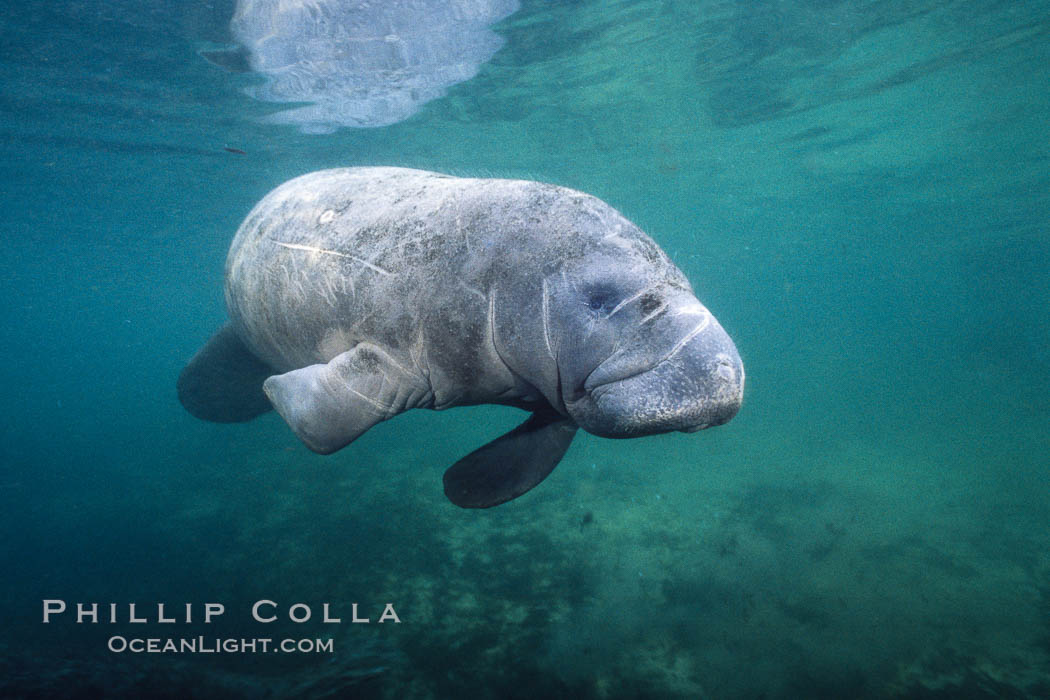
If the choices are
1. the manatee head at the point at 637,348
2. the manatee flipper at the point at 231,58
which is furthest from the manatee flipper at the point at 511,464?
the manatee flipper at the point at 231,58

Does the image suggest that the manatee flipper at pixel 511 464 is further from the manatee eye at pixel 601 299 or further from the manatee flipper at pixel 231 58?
the manatee flipper at pixel 231 58

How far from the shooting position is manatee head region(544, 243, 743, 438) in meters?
1.79

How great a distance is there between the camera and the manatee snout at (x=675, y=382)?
178 cm

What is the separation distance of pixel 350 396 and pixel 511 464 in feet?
3.21

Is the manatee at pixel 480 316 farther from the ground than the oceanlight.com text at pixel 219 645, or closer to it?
farther from the ground

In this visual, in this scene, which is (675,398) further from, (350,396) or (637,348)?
(350,396)

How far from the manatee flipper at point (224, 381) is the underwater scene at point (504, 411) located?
1.7 inches

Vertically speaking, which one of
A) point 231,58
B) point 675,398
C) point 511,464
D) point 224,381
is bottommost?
point 224,381

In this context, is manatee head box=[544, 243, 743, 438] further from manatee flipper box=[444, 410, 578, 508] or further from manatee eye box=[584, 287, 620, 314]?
manatee flipper box=[444, 410, 578, 508]

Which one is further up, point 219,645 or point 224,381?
point 224,381

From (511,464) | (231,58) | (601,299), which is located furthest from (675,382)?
(231,58)

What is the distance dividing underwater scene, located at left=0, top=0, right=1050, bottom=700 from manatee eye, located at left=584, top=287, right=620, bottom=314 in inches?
0.9

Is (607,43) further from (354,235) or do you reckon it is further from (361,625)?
(361,625)

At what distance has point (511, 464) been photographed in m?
2.96
